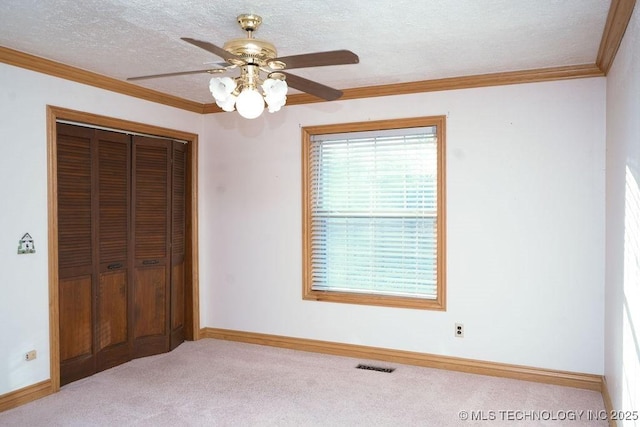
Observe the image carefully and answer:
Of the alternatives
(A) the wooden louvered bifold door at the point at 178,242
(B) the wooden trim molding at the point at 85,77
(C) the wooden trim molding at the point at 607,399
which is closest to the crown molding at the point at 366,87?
(B) the wooden trim molding at the point at 85,77

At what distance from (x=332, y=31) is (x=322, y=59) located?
32.5 inches

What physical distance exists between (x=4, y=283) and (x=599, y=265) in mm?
4299

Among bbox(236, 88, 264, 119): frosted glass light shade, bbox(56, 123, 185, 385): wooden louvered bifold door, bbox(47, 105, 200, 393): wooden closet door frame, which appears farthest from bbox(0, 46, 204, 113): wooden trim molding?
bbox(236, 88, 264, 119): frosted glass light shade

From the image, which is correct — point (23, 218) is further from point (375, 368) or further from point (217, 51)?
point (375, 368)

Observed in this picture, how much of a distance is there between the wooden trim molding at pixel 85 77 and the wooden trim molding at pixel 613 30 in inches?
143

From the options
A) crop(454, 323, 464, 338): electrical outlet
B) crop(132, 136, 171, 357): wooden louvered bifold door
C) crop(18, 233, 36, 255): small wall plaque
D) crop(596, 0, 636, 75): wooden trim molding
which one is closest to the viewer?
crop(596, 0, 636, 75): wooden trim molding

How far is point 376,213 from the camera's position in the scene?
4.49 m

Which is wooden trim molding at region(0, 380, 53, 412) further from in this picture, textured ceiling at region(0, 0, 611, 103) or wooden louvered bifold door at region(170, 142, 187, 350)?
textured ceiling at region(0, 0, 611, 103)

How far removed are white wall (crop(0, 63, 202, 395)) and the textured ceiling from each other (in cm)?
Result: 30

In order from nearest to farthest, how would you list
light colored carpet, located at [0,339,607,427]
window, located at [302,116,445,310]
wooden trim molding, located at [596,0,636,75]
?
wooden trim molding, located at [596,0,636,75] < light colored carpet, located at [0,339,607,427] < window, located at [302,116,445,310]

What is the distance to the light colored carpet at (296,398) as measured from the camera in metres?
3.22

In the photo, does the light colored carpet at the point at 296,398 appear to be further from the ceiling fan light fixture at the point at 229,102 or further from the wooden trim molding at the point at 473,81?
the wooden trim molding at the point at 473,81

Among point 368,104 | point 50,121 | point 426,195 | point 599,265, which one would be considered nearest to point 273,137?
point 368,104

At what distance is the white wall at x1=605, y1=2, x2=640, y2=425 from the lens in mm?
2238
